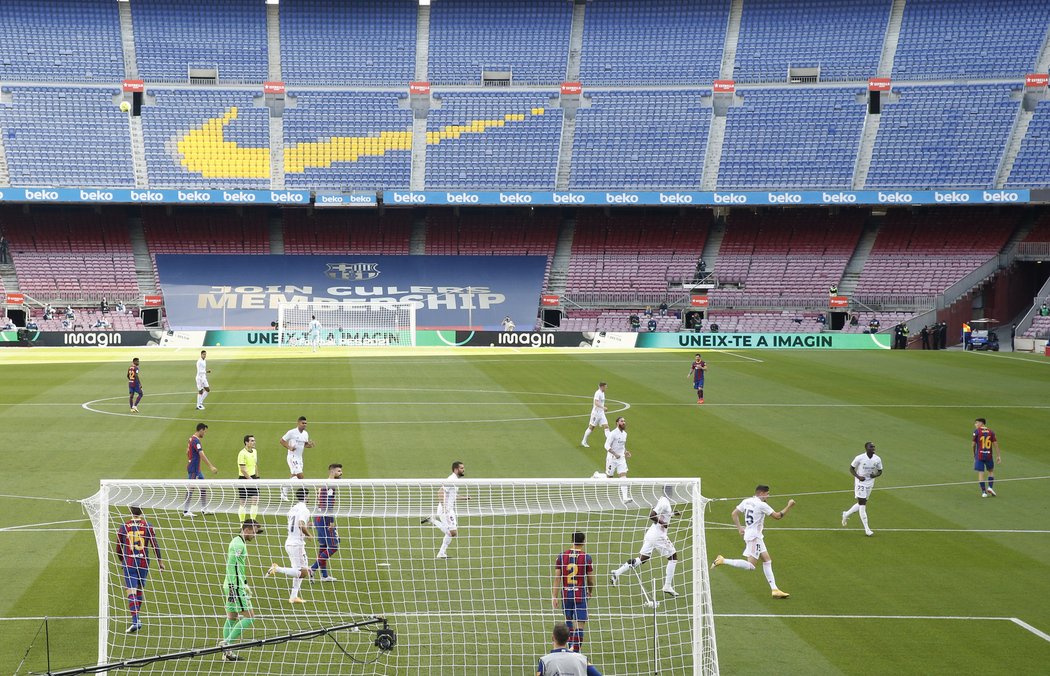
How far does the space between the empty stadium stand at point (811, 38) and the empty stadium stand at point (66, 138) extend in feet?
126

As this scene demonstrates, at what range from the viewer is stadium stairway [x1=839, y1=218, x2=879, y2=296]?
61156 millimetres

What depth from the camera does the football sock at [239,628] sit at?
12.1 metres

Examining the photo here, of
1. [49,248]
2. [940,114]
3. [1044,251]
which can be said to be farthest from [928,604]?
[49,248]

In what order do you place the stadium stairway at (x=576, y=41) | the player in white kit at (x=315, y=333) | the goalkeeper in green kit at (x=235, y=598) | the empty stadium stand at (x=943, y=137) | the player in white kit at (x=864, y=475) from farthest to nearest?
the stadium stairway at (x=576, y=41) → the empty stadium stand at (x=943, y=137) → the player in white kit at (x=315, y=333) → the player in white kit at (x=864, y=475) → the goalkeeper in green kit at (x=235, y=598)

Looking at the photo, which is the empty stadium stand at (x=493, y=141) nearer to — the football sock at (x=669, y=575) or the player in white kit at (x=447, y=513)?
the player in white kit at (x=447, y=513)

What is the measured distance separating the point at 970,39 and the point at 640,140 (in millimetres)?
21393

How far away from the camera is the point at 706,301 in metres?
59.3

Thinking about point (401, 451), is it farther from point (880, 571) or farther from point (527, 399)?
point (880, 571)

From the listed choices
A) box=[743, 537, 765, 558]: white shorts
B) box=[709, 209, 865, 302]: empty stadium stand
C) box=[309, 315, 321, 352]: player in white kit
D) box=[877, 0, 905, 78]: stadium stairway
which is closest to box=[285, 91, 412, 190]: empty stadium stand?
box=[309, 315, 321, 352]: player in white kit

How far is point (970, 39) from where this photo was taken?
64.6m

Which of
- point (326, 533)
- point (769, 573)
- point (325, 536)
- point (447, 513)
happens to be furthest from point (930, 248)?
point (325, 536)

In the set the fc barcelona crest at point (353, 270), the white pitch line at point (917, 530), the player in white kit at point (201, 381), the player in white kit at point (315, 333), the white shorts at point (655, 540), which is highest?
the white shorts at point (655, 540)

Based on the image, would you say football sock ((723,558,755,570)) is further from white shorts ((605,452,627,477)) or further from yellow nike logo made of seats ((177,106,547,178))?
yellow nike logo made of seats ((177,106,547,178))

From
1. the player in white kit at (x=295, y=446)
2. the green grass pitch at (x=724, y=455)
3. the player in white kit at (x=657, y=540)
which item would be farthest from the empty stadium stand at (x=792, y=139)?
the player in white kit at (x=657, y=540)
